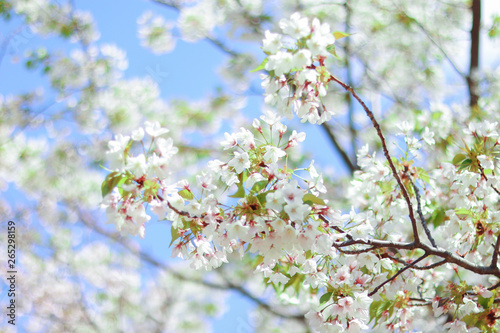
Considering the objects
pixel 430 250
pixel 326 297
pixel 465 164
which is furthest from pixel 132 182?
pixel 465 164

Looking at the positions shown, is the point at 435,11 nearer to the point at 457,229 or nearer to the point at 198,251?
the point at 457,229

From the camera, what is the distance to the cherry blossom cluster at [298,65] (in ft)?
3.90

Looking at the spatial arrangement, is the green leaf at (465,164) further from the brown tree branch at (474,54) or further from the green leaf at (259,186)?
the brown tree branch at (474,54)

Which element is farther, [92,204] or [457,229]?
[92,204]

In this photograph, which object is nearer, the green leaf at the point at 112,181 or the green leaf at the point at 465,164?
the green leaf at the point at 112,181

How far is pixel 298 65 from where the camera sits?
1.17m

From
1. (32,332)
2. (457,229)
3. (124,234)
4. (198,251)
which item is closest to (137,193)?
(124,234)

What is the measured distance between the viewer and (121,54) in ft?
19.3

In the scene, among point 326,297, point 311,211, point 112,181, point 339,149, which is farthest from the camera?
point 339,149

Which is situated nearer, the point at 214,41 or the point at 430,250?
the point at 430,250

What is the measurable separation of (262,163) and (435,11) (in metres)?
4.75

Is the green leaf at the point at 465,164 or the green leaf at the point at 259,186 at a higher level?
the green leaf at the point at 465,164

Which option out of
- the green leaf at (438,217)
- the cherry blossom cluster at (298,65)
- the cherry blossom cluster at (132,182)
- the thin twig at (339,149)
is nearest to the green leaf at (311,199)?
the cherry blossom cluster at (298,65)

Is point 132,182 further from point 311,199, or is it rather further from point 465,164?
point 465,164
